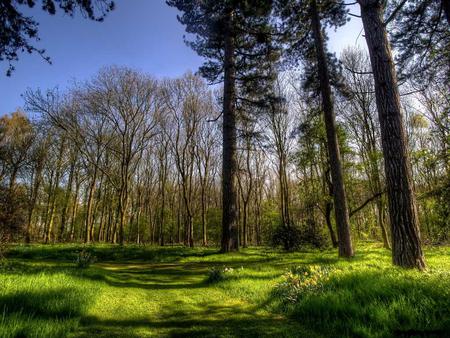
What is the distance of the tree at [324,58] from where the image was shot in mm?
9320

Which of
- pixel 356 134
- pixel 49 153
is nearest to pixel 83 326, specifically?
pixel 356 134

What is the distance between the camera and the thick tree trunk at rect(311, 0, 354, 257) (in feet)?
30.4

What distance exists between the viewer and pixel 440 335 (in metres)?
2.51

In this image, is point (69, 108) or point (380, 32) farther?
point (69, 108)

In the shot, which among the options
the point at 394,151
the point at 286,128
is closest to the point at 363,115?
the point at 286,128

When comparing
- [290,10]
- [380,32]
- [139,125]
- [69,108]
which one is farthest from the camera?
[139,125]

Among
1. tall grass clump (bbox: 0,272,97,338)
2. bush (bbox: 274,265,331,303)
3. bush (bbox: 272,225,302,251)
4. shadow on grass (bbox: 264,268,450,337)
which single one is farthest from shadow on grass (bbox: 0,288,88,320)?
bush (bbox: 272,225,302,251)

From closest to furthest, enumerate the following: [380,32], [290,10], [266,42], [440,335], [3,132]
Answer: [440,335], [380,32], [290,10], [266,42], [3,132]

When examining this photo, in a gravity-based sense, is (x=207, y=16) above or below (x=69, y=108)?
above

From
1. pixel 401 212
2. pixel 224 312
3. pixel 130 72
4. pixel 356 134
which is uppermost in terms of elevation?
pixel 130 72

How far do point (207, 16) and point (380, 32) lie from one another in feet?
32.8

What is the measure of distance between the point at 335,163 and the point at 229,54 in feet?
25.8

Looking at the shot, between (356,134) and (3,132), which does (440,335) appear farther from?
(3,132)

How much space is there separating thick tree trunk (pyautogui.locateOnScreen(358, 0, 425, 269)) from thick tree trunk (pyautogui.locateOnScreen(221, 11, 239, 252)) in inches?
292
